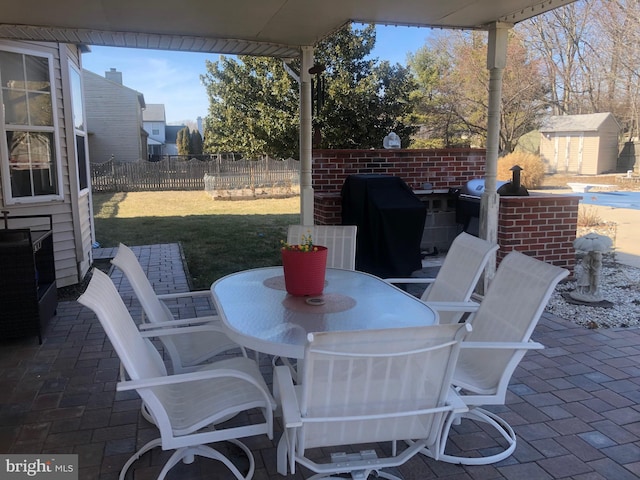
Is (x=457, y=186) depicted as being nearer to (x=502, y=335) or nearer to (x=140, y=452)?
(x=502, y=335)

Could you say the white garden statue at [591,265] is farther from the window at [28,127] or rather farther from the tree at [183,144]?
the tree at [183,144]

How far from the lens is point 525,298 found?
228 centimetres

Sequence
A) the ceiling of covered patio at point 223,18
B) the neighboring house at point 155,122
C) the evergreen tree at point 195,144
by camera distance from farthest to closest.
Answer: the neighboring house at point 155,122, the evergreen tree at point 195,144, the ceiling of covered patio at point 223,18

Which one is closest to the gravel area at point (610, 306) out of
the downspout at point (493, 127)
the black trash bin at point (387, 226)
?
the downspout at point (493, 127)

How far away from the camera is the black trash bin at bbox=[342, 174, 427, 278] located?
4988mm

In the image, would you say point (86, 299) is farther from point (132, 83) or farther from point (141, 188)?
point (132, 83)

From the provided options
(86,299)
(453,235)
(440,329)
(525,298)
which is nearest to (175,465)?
(86,299)

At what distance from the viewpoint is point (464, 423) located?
2.63 m

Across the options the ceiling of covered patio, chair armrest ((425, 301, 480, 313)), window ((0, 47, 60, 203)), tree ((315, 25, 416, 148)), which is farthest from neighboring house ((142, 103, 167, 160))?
chair armrest ((425, 301, 480, 313))

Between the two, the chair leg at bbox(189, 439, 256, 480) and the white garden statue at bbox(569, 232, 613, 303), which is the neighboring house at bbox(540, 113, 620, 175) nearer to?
the white garden statue at bbox(569, 232, 613, 303)

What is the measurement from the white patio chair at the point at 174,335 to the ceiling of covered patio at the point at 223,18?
2.07m

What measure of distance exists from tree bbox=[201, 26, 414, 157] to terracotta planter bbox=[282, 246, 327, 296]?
1157 centimetres

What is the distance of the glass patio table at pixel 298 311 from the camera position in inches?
80.9

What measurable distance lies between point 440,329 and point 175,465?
140 centimetres
